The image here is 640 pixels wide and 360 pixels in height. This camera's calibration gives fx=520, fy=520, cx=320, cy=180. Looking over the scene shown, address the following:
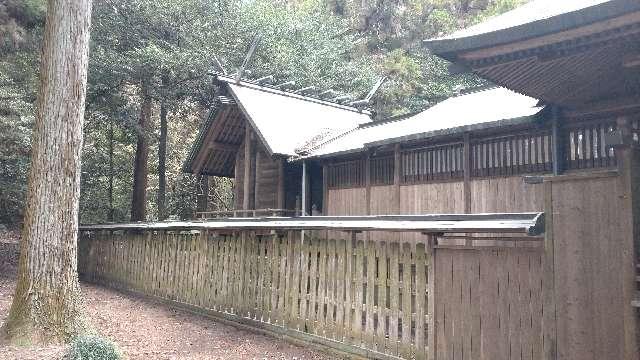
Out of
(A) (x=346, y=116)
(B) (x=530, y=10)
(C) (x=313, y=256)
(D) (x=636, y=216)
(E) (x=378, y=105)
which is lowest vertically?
(C) (x=313, y=256)

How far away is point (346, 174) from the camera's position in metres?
12.6

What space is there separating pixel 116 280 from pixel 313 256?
8372 mm

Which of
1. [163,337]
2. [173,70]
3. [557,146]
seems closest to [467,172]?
[557,146]

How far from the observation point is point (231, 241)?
9938 mm

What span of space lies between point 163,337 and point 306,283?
2.61 m

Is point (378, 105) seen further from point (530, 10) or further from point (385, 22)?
point (530, 10)

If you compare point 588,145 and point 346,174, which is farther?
point 346,174

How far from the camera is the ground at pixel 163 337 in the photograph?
7.38m

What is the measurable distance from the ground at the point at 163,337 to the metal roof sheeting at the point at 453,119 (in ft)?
15.0

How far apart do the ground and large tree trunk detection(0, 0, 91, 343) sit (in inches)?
19.3

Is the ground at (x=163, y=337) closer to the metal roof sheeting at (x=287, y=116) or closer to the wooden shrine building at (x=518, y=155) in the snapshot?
the wooden shrine building at (x=518, y=155)

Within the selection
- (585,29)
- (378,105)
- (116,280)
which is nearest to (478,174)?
(585,29)

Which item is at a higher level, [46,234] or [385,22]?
[385,22]

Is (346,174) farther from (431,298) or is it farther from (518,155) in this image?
(431,298)
